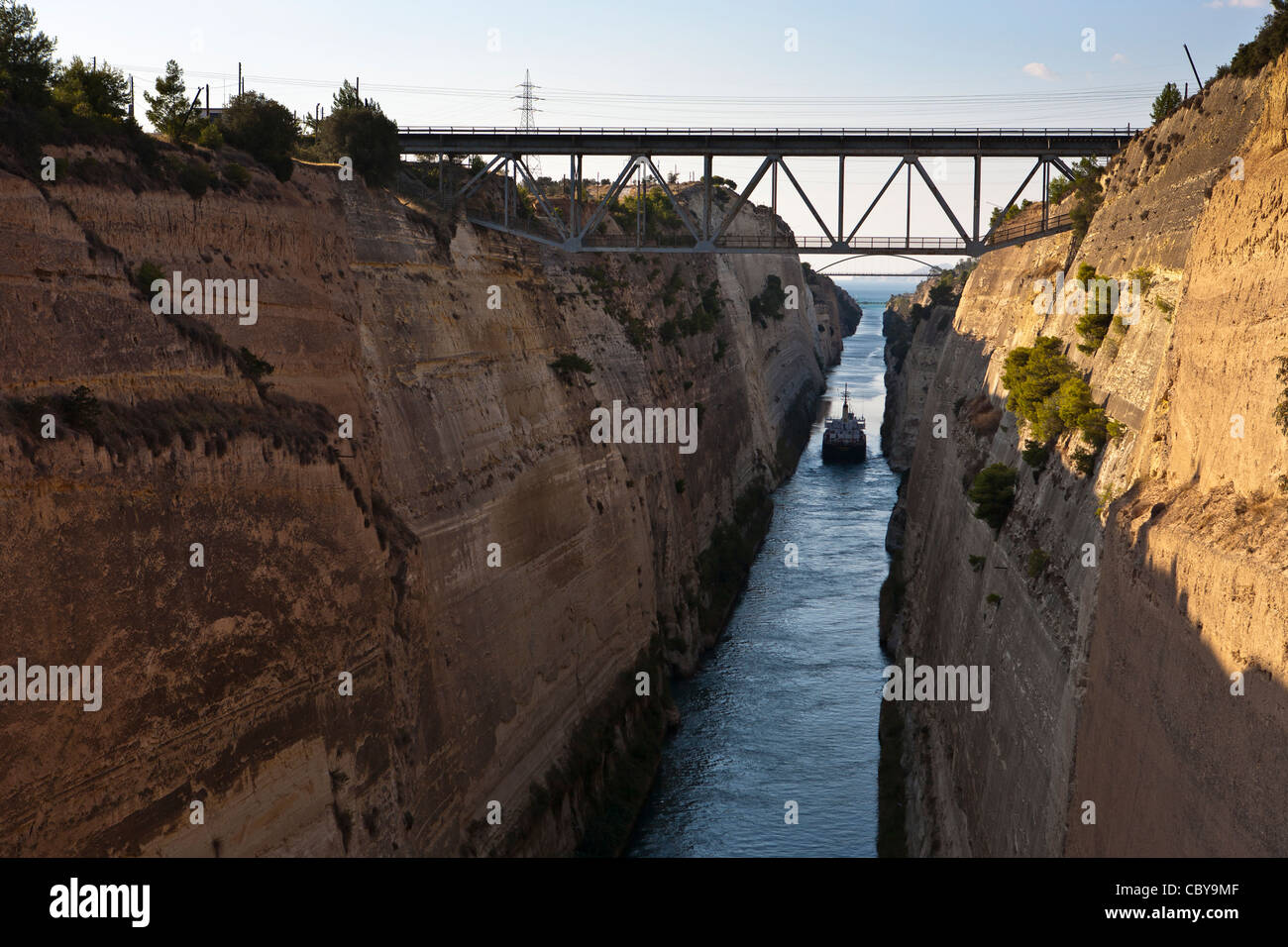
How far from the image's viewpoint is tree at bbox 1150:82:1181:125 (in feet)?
90.7

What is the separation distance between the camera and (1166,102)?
2822 cm

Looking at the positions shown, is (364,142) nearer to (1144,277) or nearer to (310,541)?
(310,541)

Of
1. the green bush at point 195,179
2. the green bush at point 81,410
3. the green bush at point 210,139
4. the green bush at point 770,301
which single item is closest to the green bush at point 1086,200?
the green bush at point 210,139

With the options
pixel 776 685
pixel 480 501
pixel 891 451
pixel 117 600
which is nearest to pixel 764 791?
pixel 776 685

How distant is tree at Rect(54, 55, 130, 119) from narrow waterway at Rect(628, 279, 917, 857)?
57.9ft

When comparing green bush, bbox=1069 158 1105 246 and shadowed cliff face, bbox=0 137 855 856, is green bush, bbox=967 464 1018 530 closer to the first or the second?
green bush, bbox=1069 158 1105 246

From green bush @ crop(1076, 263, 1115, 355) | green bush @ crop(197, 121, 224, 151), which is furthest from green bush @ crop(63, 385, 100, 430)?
green bush @ crop(1076, 263, 1115, 355)

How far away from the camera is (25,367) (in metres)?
16.0

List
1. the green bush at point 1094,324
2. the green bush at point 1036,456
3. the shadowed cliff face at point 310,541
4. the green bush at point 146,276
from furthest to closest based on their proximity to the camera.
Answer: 1. the green bush at point 1094,324
2. the green bush at point 1036,456
3. the green bush at point 146,276
4. the shadowed cliff face at point 310,541

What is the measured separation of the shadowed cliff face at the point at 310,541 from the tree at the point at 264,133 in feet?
1.89

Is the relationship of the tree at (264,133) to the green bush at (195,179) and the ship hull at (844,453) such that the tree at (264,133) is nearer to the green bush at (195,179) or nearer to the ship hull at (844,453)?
the green bush at (195,179)

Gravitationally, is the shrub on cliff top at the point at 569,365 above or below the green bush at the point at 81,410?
above

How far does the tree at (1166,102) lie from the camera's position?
27647mm

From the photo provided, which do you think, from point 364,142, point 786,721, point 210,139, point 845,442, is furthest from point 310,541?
point 845,442
